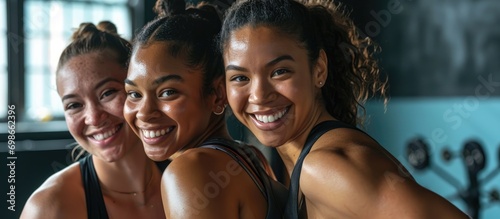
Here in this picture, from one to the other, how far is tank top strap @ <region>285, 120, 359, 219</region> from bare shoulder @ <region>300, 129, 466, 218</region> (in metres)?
0.05

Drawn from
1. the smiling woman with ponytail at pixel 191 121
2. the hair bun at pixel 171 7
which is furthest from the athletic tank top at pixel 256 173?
the hair bun at pixel 171 7

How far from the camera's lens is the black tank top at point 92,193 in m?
1.23

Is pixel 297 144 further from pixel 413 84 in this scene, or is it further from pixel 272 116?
pixel 413 84

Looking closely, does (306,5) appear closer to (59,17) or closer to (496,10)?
(59,17)

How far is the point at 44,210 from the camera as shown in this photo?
117 cm

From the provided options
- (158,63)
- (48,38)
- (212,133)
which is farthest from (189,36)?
(48,38)

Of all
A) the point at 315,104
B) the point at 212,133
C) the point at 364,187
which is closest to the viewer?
the point at 364,187

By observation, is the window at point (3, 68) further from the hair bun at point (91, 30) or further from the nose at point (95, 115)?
the nose at point (95, 115)

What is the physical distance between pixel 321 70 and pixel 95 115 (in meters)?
0.45

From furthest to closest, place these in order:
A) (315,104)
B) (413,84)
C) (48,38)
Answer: (413,84)
(48,38)
(315,104)

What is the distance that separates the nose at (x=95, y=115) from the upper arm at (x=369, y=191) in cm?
50

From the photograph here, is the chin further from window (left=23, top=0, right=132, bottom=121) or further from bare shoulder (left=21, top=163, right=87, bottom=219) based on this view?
window (left=23, top=0, right=132, bottom=121)

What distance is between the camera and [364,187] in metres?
0.80

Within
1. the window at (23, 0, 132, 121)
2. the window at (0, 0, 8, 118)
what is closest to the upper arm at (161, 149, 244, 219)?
the window at (0, 0, 8, 118)
